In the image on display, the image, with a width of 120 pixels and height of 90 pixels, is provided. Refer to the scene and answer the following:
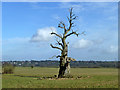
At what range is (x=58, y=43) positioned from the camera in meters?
37.6

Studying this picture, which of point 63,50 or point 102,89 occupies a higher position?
point 63,50

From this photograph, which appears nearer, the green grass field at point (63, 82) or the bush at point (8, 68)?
the green grass field at point (63, 82)

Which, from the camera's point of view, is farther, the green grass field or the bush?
the bush

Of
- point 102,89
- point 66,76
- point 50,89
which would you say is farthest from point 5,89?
point 66,76

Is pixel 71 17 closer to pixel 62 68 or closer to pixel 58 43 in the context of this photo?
pixel 58 43

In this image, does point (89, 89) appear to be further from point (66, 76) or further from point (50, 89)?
point (66, 76)

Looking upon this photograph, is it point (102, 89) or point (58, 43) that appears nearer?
point (102, 89)

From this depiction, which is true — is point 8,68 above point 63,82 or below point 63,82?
above

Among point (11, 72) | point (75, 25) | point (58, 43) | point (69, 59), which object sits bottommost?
point (11, 72)

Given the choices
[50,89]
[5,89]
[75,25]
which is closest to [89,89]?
[50,89]

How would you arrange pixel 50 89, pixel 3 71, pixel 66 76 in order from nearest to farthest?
pixel 50 89, pixel 66 76, pixel 3 71

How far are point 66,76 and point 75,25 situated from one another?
29.4ft

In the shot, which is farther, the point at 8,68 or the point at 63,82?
the point at 8,68

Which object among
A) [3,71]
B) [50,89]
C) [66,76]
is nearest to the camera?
[50,89]
